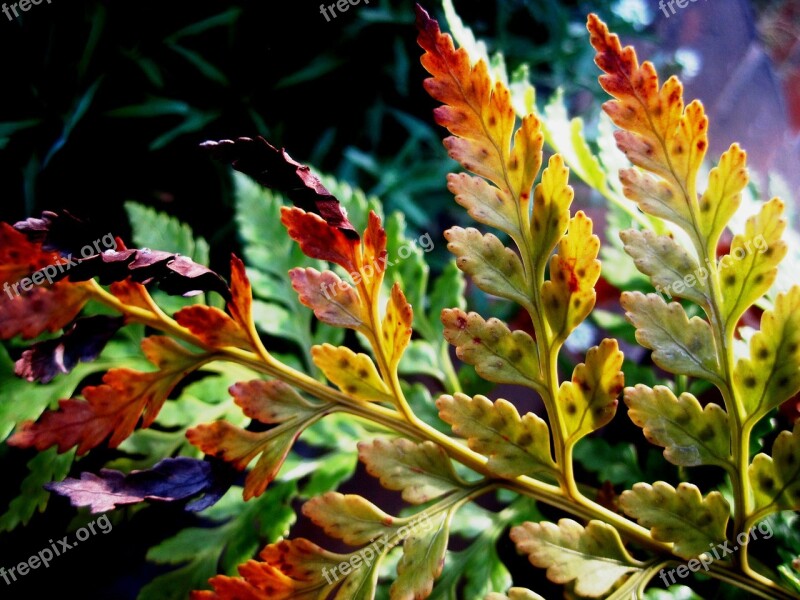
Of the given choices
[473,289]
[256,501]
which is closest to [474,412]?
[256,501]

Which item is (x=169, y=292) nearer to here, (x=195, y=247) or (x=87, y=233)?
(x=87, y=233)

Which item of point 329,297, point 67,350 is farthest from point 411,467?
point 67,350

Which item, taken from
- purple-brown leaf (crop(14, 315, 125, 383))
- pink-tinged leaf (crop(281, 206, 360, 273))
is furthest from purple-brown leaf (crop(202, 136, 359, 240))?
purple-brown leaf (crop(14, 315, 125, 383))

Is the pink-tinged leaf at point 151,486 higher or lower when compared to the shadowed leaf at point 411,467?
lower

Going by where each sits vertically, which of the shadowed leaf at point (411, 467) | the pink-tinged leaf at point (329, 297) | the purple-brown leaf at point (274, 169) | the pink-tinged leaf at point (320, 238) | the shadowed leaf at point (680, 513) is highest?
the purple-brown leaf at point (274, 169)

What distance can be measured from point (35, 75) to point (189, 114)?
0.17 metres

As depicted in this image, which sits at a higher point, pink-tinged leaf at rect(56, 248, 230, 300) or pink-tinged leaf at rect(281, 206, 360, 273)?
pink-tinged leaf at rect(281, 206, 360, 273)

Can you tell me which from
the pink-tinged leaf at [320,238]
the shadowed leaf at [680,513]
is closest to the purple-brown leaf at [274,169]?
the pink-tinged leaf at [320,238]

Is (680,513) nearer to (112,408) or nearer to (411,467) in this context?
(411,467)

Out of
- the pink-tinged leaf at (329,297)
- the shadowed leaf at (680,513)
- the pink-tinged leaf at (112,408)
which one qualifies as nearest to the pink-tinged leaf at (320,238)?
the pink-tinged leaf at (329,297)

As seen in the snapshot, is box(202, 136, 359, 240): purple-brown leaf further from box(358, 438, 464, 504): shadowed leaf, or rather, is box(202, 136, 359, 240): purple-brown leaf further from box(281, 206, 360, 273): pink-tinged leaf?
box(358, 438, 464, 504): shadowed leaf

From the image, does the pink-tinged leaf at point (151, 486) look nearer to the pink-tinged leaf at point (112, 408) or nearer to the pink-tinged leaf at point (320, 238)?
the pink-tinged leaf at point (112, 408)

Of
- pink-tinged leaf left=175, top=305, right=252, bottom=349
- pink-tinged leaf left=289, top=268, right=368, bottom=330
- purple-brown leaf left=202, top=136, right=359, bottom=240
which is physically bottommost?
pink-tinged leaf left=175, top=305, right=252, bottom=349

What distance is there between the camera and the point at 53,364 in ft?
1.43
